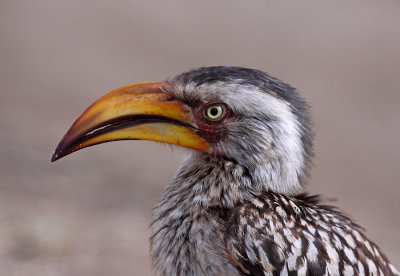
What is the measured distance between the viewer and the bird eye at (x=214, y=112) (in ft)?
14.0

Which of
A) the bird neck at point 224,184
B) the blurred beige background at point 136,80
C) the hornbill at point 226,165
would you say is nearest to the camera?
the hornbill at point 226,165

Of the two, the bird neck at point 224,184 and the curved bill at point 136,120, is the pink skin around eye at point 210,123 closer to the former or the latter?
the curved bill at point 136,120

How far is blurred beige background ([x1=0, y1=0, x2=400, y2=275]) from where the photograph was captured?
7.15 m

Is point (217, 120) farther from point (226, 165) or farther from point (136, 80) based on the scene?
point (136, 80)

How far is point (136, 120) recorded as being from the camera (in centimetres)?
429

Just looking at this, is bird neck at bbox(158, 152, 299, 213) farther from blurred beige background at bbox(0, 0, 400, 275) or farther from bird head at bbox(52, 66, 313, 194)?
blurred beige background at bbox(0, 0, 400, 275)

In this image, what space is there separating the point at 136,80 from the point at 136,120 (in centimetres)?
998

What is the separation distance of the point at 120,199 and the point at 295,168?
180 inches

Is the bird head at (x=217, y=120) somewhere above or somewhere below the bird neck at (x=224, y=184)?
above

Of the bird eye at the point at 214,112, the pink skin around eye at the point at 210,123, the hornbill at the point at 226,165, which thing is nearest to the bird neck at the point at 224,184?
the hornbill at the point at 226,165

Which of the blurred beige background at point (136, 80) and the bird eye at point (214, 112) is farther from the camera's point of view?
the blurred beige background at point (136, 80)

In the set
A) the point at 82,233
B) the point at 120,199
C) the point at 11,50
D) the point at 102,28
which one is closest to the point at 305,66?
the point at 102,28

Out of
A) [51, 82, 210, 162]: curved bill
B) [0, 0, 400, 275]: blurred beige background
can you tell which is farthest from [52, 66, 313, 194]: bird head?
[0, 0, 400, 275]: blurred beige background

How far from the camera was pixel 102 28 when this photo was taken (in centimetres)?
1689
